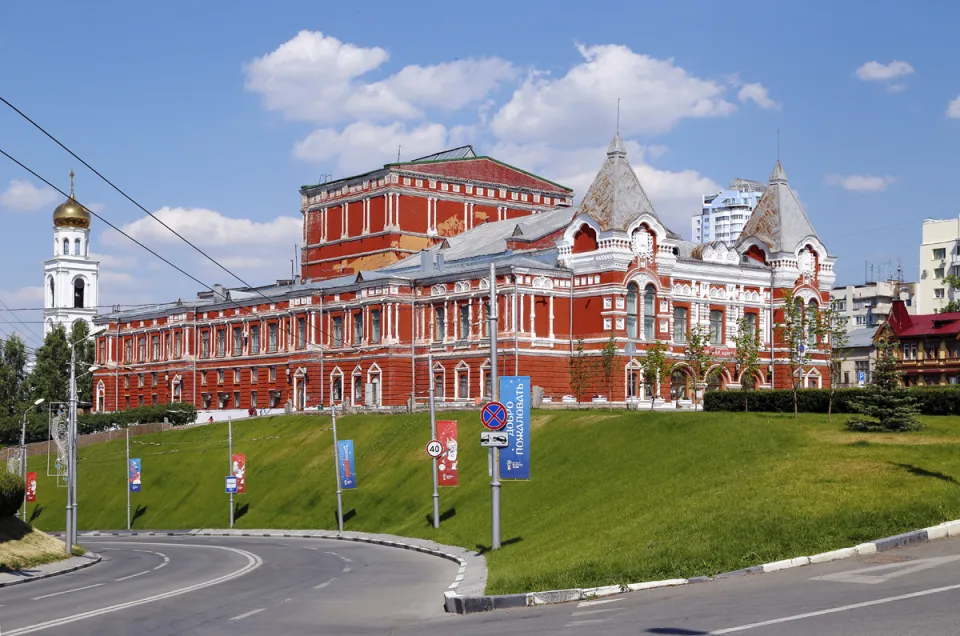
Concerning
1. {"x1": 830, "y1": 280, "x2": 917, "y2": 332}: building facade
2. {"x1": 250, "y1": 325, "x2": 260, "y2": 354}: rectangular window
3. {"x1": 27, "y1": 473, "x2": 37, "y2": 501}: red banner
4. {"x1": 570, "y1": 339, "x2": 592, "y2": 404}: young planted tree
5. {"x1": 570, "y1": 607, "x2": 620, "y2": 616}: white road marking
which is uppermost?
{"x1": 830, "y1": 280, "x2": 917, "y2": 332}: building facade

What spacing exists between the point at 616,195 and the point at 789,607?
59.2 m

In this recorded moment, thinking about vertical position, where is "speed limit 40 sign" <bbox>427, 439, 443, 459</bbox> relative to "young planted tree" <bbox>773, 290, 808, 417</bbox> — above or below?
below

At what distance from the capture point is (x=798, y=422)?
164 ft

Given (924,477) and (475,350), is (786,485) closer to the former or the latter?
(924,477)

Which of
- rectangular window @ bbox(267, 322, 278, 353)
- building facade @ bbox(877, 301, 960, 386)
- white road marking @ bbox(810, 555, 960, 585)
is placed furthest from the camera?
building facade @ bbox(877, 301, 960, 386)

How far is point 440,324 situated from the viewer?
8638cm

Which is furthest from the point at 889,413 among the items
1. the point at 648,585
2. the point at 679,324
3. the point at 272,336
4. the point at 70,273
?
the point at 70,273

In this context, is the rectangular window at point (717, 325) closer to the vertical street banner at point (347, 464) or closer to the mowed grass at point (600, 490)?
the mowed grass at point (600, 490)

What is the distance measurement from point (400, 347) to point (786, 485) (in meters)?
54.1

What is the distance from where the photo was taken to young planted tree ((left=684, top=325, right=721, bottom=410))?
251ft

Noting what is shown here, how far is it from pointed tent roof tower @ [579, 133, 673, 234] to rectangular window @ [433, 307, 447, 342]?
479 inches

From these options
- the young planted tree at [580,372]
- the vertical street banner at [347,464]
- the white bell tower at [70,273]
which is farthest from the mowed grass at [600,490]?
the white bell tower at [70,273]

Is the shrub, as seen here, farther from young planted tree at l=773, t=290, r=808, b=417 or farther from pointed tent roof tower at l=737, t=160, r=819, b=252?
pointed tent roof tower at l=737, t=160, r=819, b=252

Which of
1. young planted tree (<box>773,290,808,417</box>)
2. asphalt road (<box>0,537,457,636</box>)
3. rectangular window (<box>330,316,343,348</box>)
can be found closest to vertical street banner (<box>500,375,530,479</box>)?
asphalt road (<box>0,537,457,636</box>)
